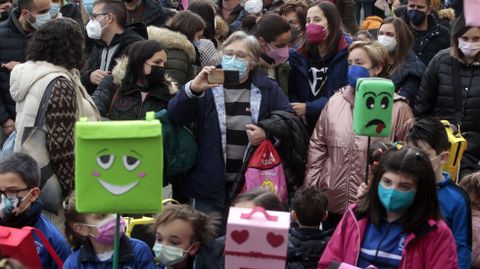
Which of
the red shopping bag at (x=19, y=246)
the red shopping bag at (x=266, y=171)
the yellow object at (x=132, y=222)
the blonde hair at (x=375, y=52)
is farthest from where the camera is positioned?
the blonde hair at (x=375, y=52)

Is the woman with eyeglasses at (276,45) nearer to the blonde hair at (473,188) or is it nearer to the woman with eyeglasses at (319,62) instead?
the woman with eyeglasses at (319,62)

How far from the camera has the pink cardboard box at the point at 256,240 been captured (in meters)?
3.85

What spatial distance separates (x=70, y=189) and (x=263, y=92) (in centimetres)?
143

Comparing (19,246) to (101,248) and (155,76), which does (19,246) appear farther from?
(155,76)

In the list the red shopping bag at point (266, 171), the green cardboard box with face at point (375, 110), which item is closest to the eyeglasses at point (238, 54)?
the red shopping bag at point (266, 171)

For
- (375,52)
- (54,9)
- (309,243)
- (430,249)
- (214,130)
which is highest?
(54,9)

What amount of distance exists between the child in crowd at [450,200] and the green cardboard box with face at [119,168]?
171 cm

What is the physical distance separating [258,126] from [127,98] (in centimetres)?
93

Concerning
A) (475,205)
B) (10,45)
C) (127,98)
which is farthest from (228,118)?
(10,45)

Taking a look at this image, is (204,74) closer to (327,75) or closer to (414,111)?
(327,75)

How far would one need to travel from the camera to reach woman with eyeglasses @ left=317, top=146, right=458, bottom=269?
173 inches

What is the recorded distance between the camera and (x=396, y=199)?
14.4ft

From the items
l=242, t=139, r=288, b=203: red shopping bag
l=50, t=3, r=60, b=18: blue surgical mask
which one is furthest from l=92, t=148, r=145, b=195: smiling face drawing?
l=50, t=3, r=60, b=18: blue surgical mask

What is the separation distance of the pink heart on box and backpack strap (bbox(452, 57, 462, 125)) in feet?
11.2
